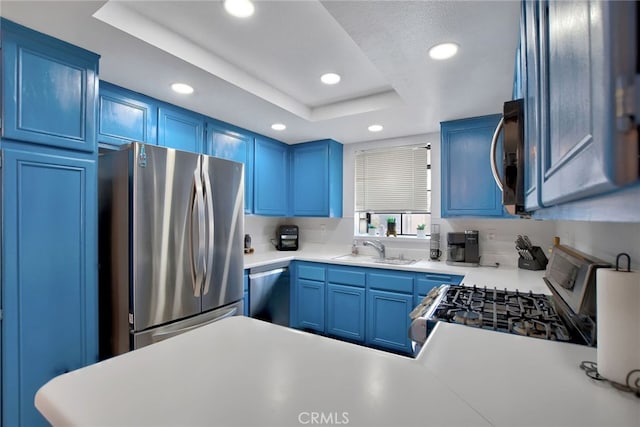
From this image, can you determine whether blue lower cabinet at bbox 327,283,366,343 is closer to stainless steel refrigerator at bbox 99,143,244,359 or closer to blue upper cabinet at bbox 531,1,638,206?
stainless steel refrigerator at bbox 99,143,244,359

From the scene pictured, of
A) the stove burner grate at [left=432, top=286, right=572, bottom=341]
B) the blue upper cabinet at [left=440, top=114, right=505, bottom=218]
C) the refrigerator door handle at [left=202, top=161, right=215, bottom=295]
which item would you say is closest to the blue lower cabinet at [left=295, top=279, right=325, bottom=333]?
the refrigerator door handle at [left=202, top=161, right=215, bottom=295]

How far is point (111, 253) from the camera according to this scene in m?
1.85

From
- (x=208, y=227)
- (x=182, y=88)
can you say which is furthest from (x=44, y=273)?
(x=182, y=88)

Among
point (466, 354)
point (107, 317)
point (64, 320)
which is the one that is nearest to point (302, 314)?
point (107, 317)

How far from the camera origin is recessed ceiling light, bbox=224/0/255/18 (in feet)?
4.66

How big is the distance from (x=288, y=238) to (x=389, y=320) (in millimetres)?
1613

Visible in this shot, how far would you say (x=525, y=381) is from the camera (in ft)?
2.43

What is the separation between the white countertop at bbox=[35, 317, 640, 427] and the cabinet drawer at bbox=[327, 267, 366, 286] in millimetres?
2018

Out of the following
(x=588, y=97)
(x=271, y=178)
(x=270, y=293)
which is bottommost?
(x=270, y=293)

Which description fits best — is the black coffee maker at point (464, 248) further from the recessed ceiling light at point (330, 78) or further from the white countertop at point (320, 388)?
the white countertop at point (320, 388)

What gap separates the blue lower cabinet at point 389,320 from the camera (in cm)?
267

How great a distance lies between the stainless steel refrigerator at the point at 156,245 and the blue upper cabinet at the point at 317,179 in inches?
59.7

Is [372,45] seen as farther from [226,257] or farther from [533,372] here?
[226,257]

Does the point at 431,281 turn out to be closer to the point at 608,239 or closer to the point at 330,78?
the point at 608,239
